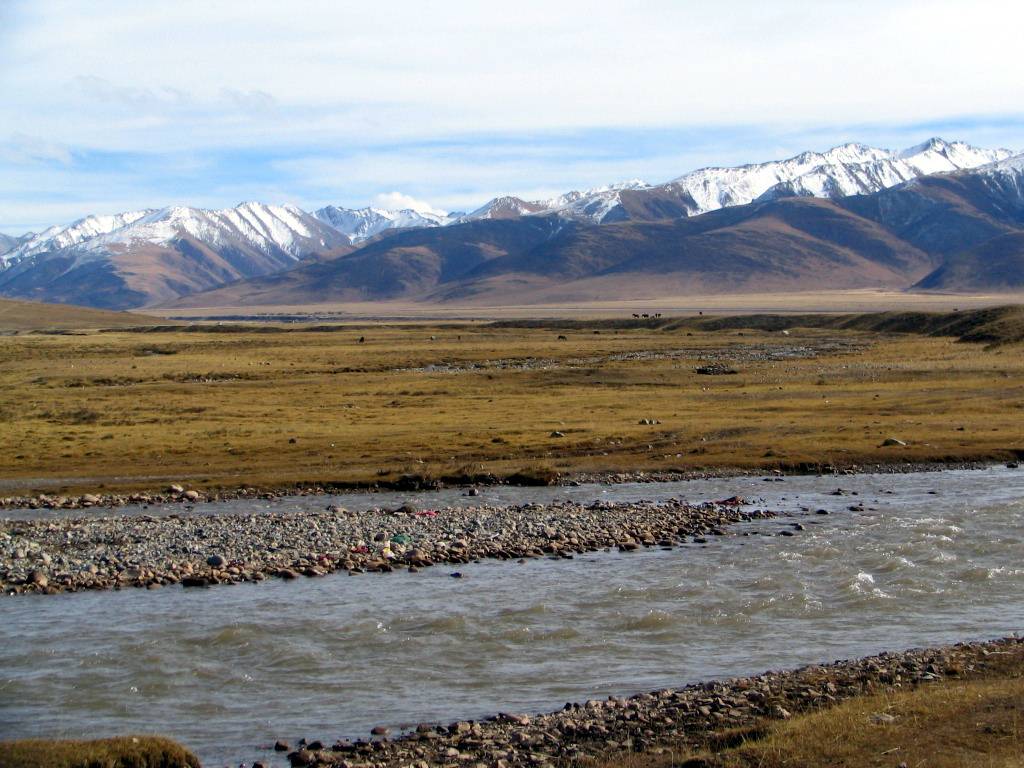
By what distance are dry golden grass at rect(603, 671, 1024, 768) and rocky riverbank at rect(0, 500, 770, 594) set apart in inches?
483

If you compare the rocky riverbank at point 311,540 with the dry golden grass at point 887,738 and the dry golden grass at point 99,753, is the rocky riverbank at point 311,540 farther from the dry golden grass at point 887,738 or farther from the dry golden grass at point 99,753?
the dry golden grass at point 887,738

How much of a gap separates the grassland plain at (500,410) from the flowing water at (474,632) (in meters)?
13.1

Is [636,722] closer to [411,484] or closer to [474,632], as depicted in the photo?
[474,632]

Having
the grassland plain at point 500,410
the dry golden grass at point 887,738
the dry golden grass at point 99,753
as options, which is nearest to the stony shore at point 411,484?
the grassland plain at point 500,410

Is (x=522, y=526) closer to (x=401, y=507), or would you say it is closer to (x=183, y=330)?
(x=401, y=507)

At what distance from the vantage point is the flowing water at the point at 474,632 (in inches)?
660

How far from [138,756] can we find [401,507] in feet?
61.7

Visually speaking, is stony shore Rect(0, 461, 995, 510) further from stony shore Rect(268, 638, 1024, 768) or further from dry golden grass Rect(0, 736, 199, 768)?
dry golden grass Rect(0, 736, 199, 768)

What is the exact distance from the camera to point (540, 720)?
1559 centimetres

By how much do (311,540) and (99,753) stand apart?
14.2 metres

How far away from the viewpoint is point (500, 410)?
5562 cm

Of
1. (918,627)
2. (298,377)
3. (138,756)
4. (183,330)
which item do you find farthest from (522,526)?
(183,330)

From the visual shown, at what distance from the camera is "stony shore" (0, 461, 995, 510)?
112 feet

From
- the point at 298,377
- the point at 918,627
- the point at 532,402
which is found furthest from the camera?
the point at 298,377
